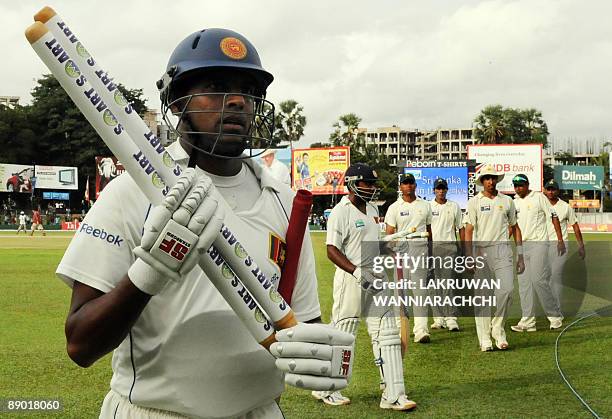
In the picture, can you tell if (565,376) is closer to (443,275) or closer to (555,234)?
(443,275)

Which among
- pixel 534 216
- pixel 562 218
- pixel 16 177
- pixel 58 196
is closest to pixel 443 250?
pixel 534 216

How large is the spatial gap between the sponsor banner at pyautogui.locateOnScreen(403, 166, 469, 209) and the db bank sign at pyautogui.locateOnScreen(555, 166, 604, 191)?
37903 mm

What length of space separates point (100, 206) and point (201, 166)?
413mm

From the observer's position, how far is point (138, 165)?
191 centimetres

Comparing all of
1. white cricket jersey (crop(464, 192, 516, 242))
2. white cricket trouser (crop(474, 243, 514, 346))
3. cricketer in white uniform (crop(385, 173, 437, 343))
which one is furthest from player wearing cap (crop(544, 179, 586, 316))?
cricketer in white uniform (crop(385, 173, 437, 343))

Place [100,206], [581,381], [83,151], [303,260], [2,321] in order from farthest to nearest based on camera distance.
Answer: [83,151] < [2,321] < [581,381] < [303,260] < [100,206]

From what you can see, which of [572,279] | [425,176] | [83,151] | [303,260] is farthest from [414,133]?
[303,260]

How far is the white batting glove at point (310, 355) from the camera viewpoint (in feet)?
6.07

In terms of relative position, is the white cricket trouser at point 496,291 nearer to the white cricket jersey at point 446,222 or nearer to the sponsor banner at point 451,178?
the white cricket jersey at point 446,222

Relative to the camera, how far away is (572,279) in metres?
12.4

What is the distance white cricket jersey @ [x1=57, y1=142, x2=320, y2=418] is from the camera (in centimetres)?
195

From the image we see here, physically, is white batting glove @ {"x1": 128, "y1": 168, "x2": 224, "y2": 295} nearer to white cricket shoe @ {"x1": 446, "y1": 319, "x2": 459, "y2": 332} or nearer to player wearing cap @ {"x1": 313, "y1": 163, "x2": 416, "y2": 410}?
player wearing cap @ {"x1": 313, "y1": 163, "x2": 416, "y2": 410}

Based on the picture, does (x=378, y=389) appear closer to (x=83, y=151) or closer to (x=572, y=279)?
(x=572, y=279)

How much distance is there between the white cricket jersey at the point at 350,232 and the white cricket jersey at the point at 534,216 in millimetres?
4504
